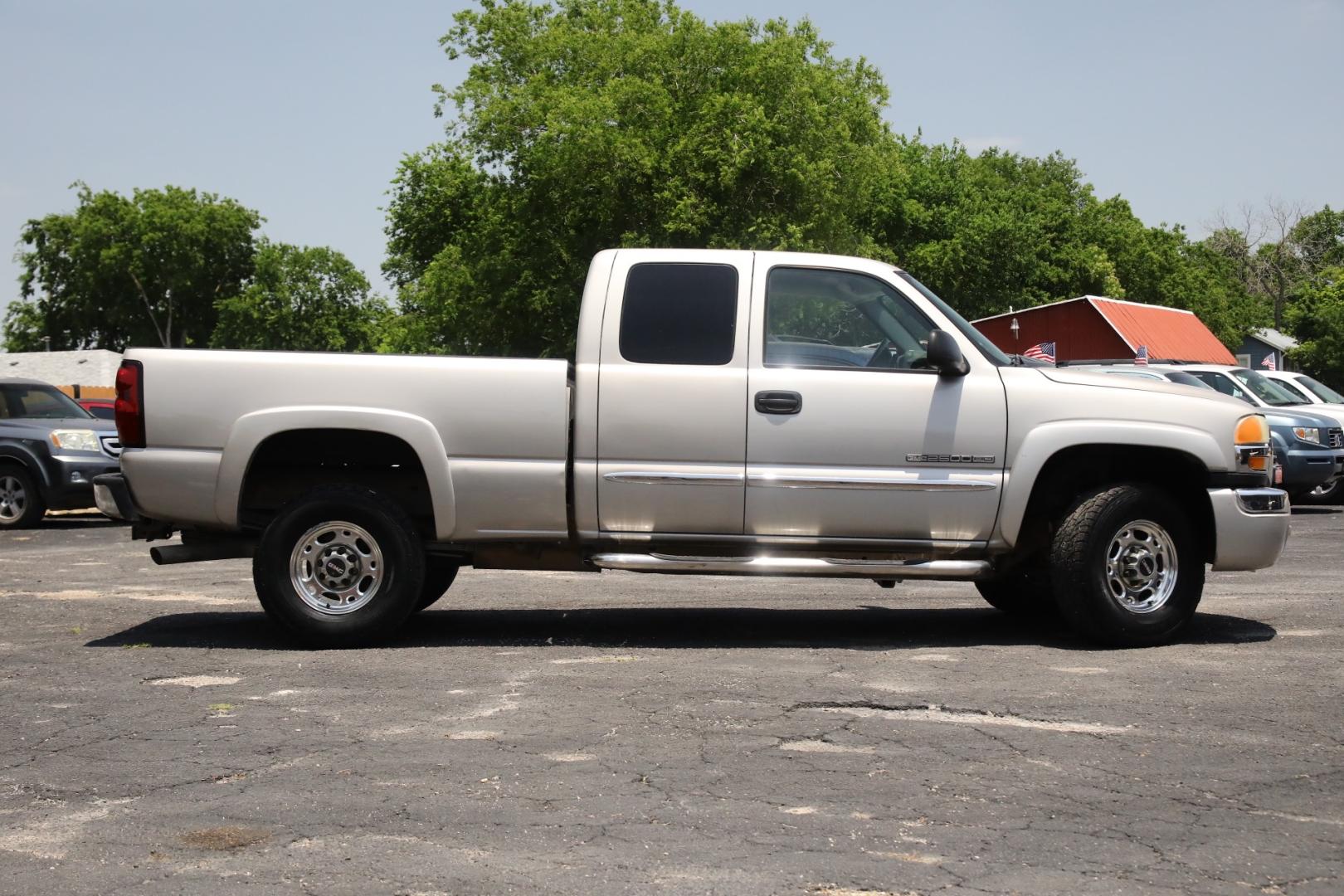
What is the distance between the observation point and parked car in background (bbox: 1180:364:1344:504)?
58.9ft

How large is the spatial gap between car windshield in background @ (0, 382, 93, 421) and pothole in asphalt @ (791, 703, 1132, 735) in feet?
47.9

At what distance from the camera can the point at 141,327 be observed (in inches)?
3671

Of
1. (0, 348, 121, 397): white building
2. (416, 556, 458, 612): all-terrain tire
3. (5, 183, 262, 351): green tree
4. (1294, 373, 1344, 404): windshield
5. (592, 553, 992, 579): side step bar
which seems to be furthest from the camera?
(5, 183, 262, 351): green tree

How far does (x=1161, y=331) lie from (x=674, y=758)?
54.8 m

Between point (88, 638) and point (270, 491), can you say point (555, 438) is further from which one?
point (88, 638)

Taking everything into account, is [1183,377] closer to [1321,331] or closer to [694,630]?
[694,630]

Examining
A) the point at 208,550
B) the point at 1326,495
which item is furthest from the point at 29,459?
the point at 1326,495

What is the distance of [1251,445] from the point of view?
7801mm

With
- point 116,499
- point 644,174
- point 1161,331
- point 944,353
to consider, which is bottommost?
point 116,499

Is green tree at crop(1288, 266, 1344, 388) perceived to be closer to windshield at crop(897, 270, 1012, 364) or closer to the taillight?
windshield at crop(897, 270, 1012, 364)

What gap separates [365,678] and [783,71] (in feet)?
133

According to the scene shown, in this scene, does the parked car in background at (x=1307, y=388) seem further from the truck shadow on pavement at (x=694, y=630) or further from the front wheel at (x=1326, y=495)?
the truck shadow on pavement at (x=694, y=630)

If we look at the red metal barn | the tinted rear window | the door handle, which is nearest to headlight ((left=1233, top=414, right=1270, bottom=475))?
the door handle

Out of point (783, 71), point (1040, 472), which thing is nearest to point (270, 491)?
point (1040, 472)
